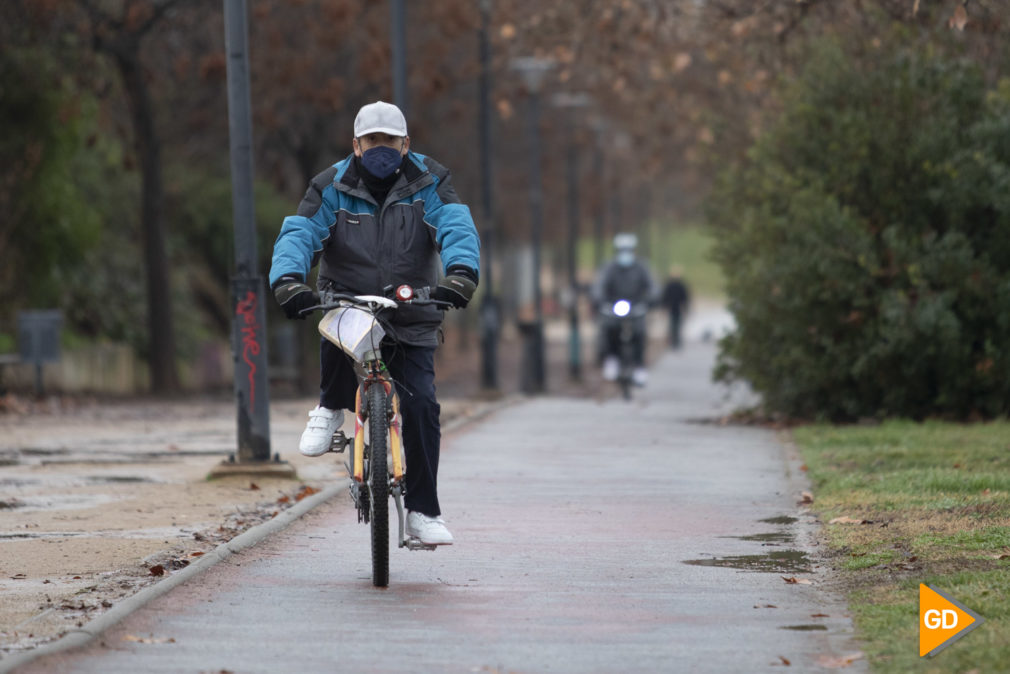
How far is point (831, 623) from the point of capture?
7.11 m

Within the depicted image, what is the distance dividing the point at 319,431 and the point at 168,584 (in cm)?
94

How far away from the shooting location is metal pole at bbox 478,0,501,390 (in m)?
25.6

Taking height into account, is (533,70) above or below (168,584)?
above

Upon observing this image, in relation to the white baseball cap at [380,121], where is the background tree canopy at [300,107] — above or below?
above

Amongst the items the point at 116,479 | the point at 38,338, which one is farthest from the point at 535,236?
the point at 116,479

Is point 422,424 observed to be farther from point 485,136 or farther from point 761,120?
point 485,136

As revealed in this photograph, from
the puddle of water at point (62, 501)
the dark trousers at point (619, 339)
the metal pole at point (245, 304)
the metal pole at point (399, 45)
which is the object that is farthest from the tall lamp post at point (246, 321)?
the dark trousers at point (619, 339)

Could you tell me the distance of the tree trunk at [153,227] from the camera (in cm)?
2581

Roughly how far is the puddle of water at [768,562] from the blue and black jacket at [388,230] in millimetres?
1739

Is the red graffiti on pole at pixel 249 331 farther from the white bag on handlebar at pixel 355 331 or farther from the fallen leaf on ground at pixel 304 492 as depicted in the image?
the white bag on handlebar at pixel 355 331

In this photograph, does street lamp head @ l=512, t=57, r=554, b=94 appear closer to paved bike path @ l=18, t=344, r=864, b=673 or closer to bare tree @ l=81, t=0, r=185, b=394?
bare tree @ l=81, t=0, r=185, b=394

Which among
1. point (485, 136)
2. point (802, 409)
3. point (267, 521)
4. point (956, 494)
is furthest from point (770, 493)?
point (485, 136)

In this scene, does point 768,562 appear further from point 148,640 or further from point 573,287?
point 573,287

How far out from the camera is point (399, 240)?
801 cm
